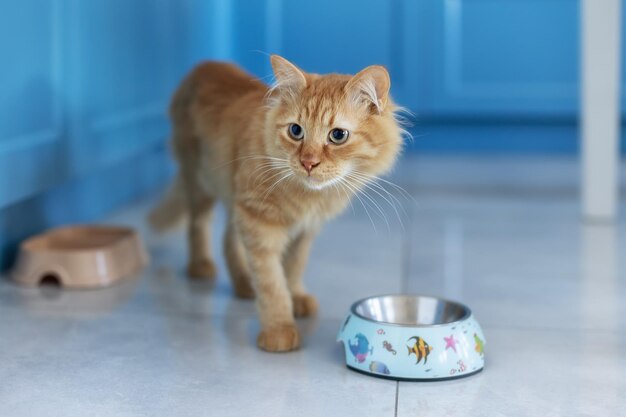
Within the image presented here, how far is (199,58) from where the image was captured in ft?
12.5

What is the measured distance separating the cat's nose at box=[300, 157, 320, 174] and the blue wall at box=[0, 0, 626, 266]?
2.67 ft

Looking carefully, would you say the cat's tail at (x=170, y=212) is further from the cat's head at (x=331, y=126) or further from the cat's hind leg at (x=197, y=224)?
the cat's head at (x=331, y=126)

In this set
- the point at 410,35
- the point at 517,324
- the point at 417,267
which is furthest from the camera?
the point at 410,35

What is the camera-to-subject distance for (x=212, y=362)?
1.81m

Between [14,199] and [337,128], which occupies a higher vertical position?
[337,128]

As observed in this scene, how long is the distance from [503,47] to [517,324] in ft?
7.83

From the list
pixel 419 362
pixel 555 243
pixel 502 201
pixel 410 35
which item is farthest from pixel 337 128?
pixel 410 35

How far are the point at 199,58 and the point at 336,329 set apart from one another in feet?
6.68

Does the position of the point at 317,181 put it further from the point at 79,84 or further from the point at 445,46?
the point at 445,46

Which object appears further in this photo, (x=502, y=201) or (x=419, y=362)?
(x=502, y=201)

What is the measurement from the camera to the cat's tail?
2628 mm

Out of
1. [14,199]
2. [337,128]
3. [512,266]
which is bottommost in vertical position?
[512,266]

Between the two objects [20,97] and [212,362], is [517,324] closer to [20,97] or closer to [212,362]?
[212,362]

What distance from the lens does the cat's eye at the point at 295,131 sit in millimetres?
1819
